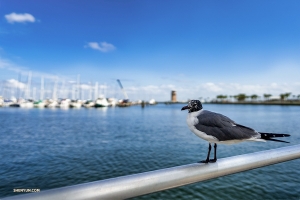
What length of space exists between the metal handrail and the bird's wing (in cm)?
22

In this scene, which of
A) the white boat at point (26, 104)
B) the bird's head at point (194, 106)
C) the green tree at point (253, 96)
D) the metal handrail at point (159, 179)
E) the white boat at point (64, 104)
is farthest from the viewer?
the green tree at point (253, 96)

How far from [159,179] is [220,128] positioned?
0.76 m

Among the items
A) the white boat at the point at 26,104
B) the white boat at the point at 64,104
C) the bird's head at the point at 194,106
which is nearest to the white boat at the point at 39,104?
the white boat at the point at 26,104

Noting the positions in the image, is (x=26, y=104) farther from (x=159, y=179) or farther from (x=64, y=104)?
(x=159, y=179)

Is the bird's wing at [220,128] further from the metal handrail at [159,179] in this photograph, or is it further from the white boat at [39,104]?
the white boat at [39,104]

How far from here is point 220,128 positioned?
1.53 m

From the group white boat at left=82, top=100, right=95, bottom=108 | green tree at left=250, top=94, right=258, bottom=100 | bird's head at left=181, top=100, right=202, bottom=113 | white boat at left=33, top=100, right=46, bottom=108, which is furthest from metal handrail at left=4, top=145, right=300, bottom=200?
green tree at left=250, top=94, right=258, bottom=100

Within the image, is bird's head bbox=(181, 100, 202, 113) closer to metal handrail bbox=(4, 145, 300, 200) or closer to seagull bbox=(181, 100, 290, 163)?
seagull bbox=(181, 100, 290, 163)

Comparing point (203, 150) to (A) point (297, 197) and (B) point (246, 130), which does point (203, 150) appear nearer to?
(A) point (297, 197)

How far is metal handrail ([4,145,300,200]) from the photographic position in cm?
80

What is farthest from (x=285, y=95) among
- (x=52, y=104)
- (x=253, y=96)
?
(x=52, y=104)

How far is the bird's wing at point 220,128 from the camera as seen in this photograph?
145 cm

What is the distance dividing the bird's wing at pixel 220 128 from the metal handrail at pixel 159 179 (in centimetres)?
22

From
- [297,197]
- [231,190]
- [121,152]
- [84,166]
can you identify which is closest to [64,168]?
[84,166]
